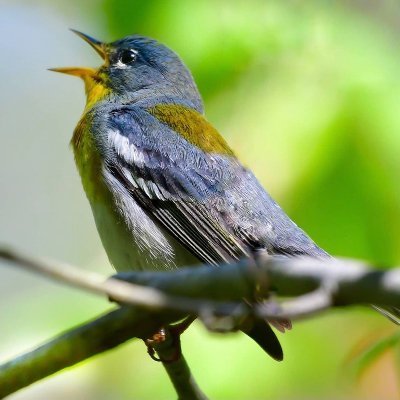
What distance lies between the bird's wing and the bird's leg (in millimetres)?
355

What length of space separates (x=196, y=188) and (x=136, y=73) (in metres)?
1.38

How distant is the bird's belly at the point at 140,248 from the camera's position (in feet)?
12.0

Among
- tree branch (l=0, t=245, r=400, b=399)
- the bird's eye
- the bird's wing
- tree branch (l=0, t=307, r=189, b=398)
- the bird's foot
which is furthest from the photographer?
the bird's eye

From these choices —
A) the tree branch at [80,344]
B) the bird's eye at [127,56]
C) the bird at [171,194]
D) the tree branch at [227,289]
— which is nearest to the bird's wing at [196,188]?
the bird at [171,194]

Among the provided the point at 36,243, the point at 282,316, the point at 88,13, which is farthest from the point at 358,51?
the point at 36,243

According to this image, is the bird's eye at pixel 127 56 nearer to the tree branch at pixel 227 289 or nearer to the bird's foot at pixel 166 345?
the bird's foot at pixel 166 345

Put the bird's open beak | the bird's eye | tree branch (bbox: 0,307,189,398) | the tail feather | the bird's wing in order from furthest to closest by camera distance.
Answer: the bird's eye → the bird's open beak → the bird's wing → the tail feather → tree branch (bbox: 0,307,189,398)

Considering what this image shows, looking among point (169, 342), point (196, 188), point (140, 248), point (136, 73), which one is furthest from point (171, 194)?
point (136, 73)

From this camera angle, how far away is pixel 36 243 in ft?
21.1

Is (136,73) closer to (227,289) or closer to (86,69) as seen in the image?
(86,69)

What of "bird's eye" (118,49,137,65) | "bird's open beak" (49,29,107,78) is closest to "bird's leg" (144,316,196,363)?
"bird's open beak" (49,29,107,78)

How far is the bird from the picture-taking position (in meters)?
3.65

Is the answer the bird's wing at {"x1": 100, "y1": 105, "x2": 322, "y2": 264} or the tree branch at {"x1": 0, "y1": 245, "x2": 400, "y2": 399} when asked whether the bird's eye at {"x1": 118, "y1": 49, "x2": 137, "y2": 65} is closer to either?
the bird's wing at {"x1": 100, "y1": 105, "x2": 322, "y2": 264}

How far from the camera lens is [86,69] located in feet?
15.8
